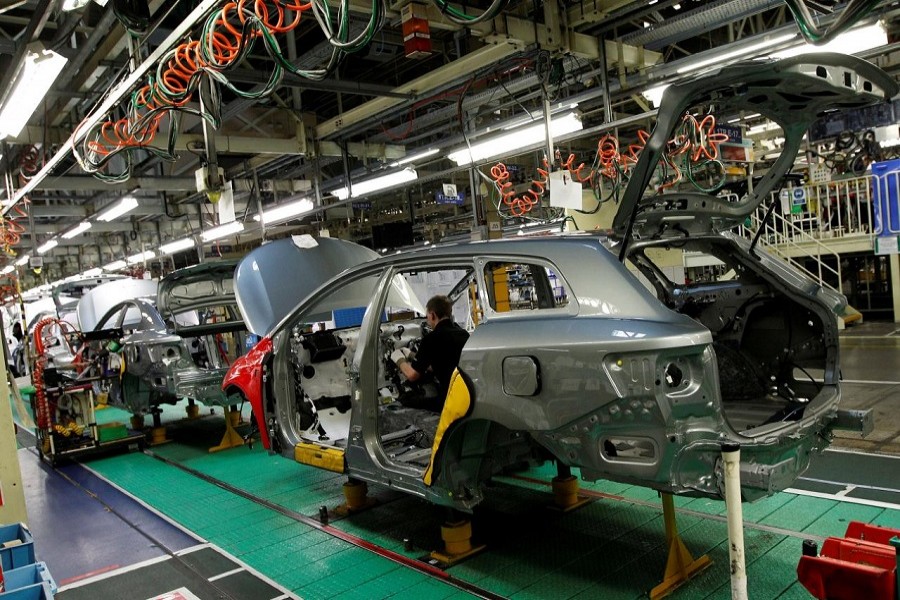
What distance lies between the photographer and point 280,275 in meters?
5.76

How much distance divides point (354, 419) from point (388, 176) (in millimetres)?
5539

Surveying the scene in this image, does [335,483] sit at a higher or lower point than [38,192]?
lower

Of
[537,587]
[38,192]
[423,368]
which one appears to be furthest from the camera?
[38,192]

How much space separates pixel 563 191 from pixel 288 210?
5682 mm

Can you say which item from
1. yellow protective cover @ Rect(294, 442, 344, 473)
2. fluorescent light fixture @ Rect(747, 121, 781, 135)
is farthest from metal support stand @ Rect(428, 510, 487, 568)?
fluorescent light fixture @ Rect(747, 121, 781, 135)

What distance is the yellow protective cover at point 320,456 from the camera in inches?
164

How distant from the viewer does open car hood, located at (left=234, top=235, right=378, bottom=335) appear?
5.57 m

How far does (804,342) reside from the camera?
380 cm

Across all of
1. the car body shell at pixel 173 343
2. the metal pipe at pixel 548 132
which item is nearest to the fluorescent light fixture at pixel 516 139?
the metal pipe at pixel 548 132

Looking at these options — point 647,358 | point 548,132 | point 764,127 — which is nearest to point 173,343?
point 548,132

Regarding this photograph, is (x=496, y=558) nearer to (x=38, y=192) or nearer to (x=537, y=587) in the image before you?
(x=537, y=587)

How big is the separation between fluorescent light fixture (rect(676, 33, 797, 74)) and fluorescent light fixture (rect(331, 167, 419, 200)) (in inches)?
147

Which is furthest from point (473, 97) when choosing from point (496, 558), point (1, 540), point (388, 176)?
point (1, 540)

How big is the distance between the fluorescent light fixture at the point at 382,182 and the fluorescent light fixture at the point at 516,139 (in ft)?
2.87
